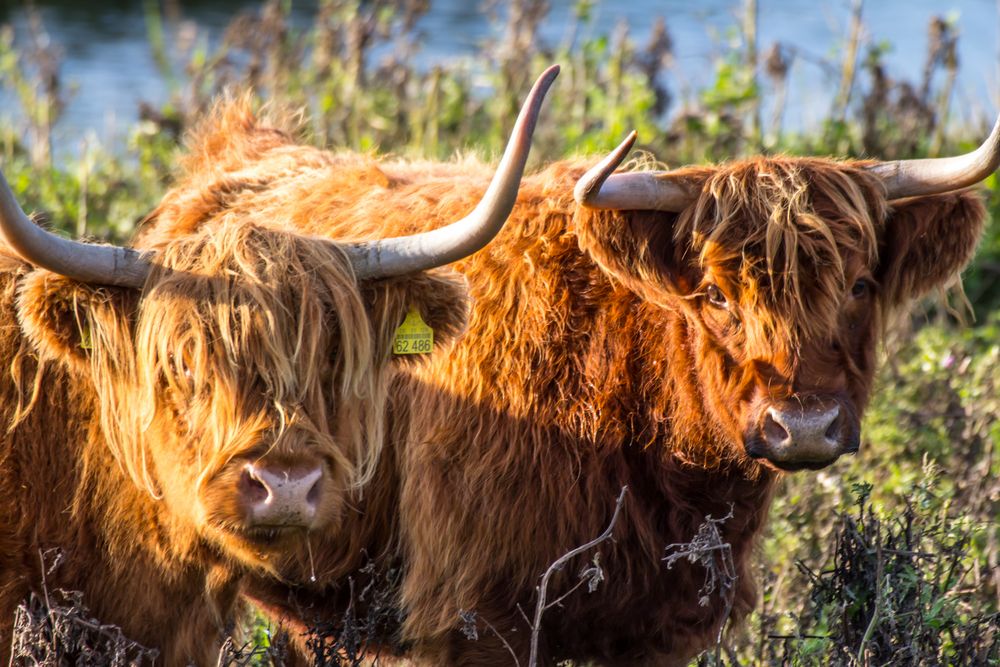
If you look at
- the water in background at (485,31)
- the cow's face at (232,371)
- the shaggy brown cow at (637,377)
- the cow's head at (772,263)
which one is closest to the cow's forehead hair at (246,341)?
the cow's face at (232,371)

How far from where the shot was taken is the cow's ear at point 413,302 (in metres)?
3.32

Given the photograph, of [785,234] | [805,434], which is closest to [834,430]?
[805,434]

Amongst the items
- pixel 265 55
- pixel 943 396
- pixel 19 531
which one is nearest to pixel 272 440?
pixel 19 531

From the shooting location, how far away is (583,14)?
783 cm

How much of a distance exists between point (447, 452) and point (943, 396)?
254cm

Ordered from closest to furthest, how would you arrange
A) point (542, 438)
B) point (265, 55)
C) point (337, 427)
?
point (337, 427)
point (542, 438)
point (265, 55)

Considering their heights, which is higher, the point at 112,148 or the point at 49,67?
the point at 49,67

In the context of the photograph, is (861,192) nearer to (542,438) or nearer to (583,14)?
(542,438)

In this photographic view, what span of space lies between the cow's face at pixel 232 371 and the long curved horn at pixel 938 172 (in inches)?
50.4

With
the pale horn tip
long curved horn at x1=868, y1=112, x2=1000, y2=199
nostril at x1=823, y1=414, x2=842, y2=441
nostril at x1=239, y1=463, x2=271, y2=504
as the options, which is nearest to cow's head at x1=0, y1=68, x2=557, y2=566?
nostril at x1=239, y1=463, x2=271, y2=504

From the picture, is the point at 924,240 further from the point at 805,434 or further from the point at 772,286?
the point at 805,434

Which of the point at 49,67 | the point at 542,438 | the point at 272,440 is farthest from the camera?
the point at 49,67

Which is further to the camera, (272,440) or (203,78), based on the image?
(203,78)

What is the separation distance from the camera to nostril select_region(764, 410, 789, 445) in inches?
129
